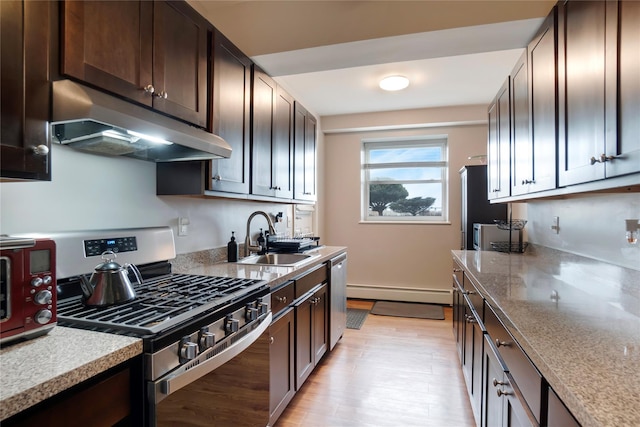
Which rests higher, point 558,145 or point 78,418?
point 558,145

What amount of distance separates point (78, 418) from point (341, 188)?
429cm

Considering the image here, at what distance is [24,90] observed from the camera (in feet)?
3.04

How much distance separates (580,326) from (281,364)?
1413 millimetres

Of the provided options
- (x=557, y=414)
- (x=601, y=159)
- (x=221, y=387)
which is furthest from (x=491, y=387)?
(x=221, y=387)

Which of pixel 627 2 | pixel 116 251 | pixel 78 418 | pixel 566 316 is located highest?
pixel 627 2

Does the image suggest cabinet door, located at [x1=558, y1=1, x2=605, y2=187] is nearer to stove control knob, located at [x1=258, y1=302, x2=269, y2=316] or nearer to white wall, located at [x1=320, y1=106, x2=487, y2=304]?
stove control knob, located at [x1=258, y1=302, x2=269, y2=316]

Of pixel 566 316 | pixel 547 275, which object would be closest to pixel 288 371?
pixel 566 316

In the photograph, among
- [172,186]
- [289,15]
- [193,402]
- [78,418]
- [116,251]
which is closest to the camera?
[78,418]

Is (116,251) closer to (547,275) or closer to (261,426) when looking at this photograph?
(261,426)

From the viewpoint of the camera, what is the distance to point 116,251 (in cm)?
148

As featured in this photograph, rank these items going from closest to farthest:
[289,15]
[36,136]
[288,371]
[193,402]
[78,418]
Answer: [78,418]
[36,136]
[193,402]
[288,371]
[289,15]

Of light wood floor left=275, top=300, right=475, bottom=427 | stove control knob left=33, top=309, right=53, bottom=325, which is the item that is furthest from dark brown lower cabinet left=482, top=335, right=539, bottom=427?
stove control knob left=33, top=309, right=53, bottom=325

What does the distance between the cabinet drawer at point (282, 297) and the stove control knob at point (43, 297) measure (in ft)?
3.21

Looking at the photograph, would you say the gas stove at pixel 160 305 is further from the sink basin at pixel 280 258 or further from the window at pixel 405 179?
the window at pixel 405 179
